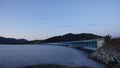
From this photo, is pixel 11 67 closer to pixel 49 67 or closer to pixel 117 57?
pixel 49 67

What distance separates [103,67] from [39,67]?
15674 mm

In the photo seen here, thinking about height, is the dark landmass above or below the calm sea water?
above

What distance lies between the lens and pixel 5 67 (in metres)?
49.6

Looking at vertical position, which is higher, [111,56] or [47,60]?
[111,56]

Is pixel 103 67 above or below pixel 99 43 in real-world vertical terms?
below

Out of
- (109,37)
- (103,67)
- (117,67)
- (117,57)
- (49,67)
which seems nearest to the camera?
(117,67)

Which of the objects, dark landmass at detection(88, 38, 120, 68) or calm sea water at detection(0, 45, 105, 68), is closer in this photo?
dark landmass at detection(88, 38, 120, 68)

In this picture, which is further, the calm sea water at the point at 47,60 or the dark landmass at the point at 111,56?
the calm sea water at the point at 47,60

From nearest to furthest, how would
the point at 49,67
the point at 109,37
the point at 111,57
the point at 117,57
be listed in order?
the point at 49,67
the point at 117,57
the point at 111,57
the point at 109,37

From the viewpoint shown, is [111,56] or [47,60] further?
[47,60]

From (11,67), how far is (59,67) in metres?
13.2

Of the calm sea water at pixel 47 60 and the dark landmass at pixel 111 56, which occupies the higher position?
the dark landmass at pixel 111 56

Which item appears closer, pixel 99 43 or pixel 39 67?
pixel 39 67

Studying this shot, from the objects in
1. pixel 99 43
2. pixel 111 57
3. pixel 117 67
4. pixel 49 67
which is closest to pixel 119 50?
pixel 111 57
